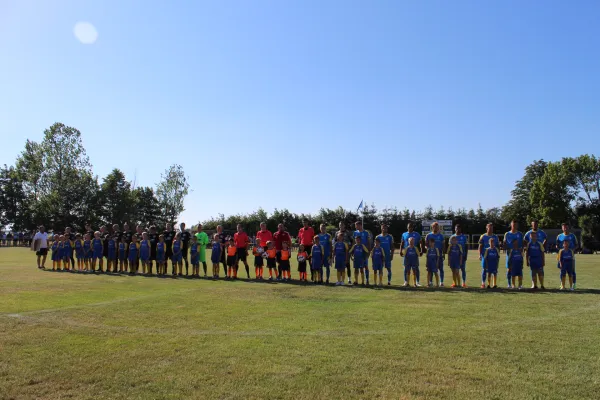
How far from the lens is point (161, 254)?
759 inches

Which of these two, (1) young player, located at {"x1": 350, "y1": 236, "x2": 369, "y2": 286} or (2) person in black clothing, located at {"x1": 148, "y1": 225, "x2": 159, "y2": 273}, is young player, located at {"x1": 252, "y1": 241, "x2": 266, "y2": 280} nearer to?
(1) young player, located at {"x1": 350, "y1": 236, "x2": 369, "y2": 286}

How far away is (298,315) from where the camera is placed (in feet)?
30.2

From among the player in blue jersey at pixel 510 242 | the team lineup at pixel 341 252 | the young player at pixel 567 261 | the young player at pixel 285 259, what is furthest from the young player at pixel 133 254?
the young player at pixel 567 261

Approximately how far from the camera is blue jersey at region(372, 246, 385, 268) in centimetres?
1506

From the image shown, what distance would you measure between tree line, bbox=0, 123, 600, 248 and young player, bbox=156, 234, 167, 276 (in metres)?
45.9

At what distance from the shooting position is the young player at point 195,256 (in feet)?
61.0

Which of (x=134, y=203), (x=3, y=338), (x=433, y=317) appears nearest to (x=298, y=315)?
(x=433, y=317)

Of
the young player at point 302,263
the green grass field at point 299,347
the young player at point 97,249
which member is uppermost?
the young player at point 97,249

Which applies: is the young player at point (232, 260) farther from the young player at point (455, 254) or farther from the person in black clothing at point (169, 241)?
the young player at point (455, 254)

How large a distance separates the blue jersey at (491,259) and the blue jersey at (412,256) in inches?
77.8

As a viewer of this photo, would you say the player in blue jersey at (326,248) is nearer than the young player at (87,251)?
Yes

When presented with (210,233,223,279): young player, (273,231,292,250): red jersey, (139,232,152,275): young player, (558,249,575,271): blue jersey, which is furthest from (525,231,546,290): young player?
(139,232,152,275): young player

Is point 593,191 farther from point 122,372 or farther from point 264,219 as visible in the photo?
point 122,372

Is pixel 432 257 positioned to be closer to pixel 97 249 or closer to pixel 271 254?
pixel 271 254
